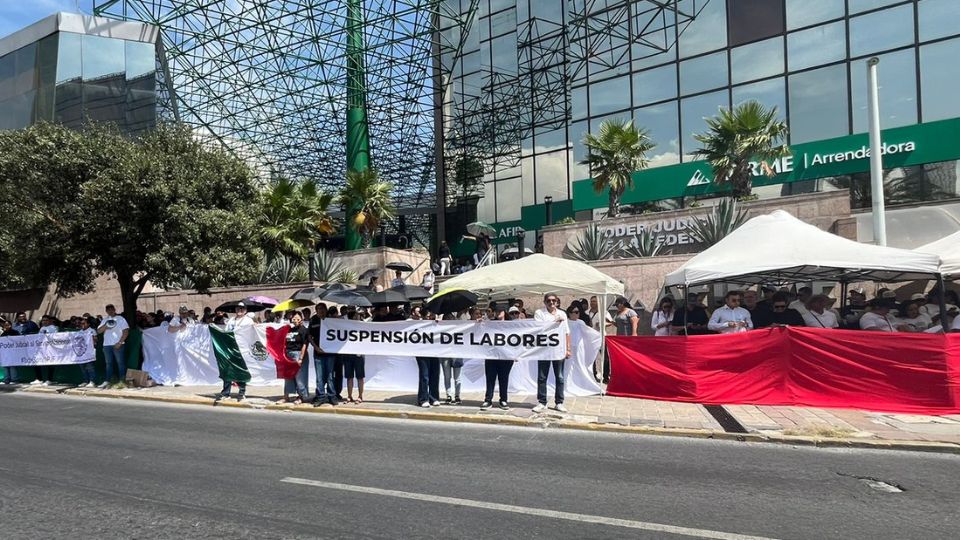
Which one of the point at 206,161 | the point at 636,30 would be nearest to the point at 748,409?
the point at 206,161

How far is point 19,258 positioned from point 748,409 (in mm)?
15753

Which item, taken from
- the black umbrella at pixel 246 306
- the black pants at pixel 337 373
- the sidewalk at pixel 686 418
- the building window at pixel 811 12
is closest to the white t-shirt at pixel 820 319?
the sidewalk at pixel 686 418

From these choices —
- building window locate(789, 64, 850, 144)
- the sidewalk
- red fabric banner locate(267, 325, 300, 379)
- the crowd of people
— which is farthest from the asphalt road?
building window locate(789, 64, 850, 144)

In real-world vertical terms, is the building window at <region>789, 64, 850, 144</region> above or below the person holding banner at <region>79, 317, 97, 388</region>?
above

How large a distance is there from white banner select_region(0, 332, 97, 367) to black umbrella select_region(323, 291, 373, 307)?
623 cm

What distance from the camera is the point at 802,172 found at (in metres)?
23.3

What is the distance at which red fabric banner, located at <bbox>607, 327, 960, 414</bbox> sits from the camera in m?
8.71

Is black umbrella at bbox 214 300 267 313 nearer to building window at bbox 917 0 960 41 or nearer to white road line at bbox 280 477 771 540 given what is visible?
white road line at bbox 280 477 771 540

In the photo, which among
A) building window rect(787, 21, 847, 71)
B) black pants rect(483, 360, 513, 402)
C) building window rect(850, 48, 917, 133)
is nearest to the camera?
black pants rect(483, 360, 513, 402)

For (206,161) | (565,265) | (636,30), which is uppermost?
(636,30)

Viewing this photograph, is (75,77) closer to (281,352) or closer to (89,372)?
(89,372)

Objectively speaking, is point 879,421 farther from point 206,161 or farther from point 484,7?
point 484,7

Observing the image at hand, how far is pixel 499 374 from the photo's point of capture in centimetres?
1062

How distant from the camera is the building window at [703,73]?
26.2 m
